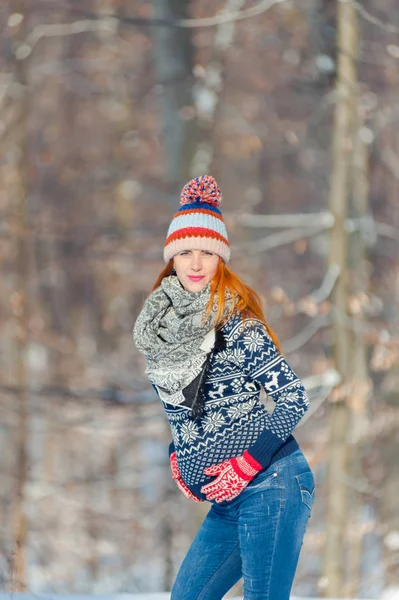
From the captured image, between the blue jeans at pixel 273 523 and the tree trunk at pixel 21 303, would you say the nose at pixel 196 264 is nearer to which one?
the blue jeans at pixel 273 523

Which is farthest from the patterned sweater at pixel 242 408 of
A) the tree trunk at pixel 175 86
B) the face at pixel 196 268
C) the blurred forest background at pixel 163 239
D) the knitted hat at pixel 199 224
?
the tree trunk at pixel 175 86

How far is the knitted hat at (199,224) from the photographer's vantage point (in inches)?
103

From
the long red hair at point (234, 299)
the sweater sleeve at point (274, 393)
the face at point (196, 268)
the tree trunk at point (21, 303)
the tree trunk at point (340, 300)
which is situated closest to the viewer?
the sweater sleeve at point (274, 393)

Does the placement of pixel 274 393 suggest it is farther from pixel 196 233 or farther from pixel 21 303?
pixel 21 303

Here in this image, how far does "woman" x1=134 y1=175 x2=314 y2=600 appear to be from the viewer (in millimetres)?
2361

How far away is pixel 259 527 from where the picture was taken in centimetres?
237

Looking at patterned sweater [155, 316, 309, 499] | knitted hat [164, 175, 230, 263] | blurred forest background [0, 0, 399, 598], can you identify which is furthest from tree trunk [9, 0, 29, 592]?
patterned sweater [155, 316, 309, 499]

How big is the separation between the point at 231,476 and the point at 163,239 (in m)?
4.78

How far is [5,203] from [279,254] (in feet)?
8.05

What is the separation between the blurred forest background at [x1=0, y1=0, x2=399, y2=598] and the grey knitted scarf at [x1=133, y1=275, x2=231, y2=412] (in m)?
4.18

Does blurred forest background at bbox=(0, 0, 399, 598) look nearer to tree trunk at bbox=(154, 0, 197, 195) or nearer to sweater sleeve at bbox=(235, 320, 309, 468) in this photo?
tree trunk at bbox=(154, 0, 197, 195)

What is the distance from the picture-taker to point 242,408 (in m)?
2.45

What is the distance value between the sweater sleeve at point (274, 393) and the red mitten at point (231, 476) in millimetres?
30

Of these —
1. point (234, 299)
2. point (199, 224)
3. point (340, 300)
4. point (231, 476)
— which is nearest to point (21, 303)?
point (340, 300)
